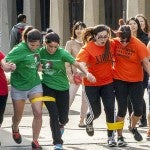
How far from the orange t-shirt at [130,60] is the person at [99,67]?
0.40 ft

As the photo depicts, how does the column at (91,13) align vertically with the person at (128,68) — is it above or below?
below

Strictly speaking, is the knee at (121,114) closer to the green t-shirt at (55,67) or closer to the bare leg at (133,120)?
the bare leg at (133,120)

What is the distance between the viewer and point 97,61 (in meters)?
9.63

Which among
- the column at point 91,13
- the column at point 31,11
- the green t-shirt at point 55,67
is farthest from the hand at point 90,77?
the column at point 31,11

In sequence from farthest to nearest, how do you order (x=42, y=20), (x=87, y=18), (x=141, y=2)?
(x=42, y=20) → (x=87, y=18) → (x=141, y=2)

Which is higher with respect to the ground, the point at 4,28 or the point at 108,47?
the point at 108,47

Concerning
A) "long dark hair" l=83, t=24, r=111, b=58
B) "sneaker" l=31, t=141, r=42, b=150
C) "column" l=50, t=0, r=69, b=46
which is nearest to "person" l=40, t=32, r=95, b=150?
"sneaker" l=31, t=141, r=42, b=150

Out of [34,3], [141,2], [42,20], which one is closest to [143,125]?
[141,2]

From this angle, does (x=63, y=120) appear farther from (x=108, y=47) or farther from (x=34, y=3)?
(x=34, y=3)

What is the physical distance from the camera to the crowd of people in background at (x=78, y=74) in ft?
30.4

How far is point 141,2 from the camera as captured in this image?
26.3 metres

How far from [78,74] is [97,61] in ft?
1.19

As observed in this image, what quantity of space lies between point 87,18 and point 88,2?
29.4 inches

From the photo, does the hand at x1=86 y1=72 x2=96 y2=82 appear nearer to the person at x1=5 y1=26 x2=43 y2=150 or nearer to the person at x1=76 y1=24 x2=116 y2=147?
the person at x1=76 y1=24 x2=116 y2=147
